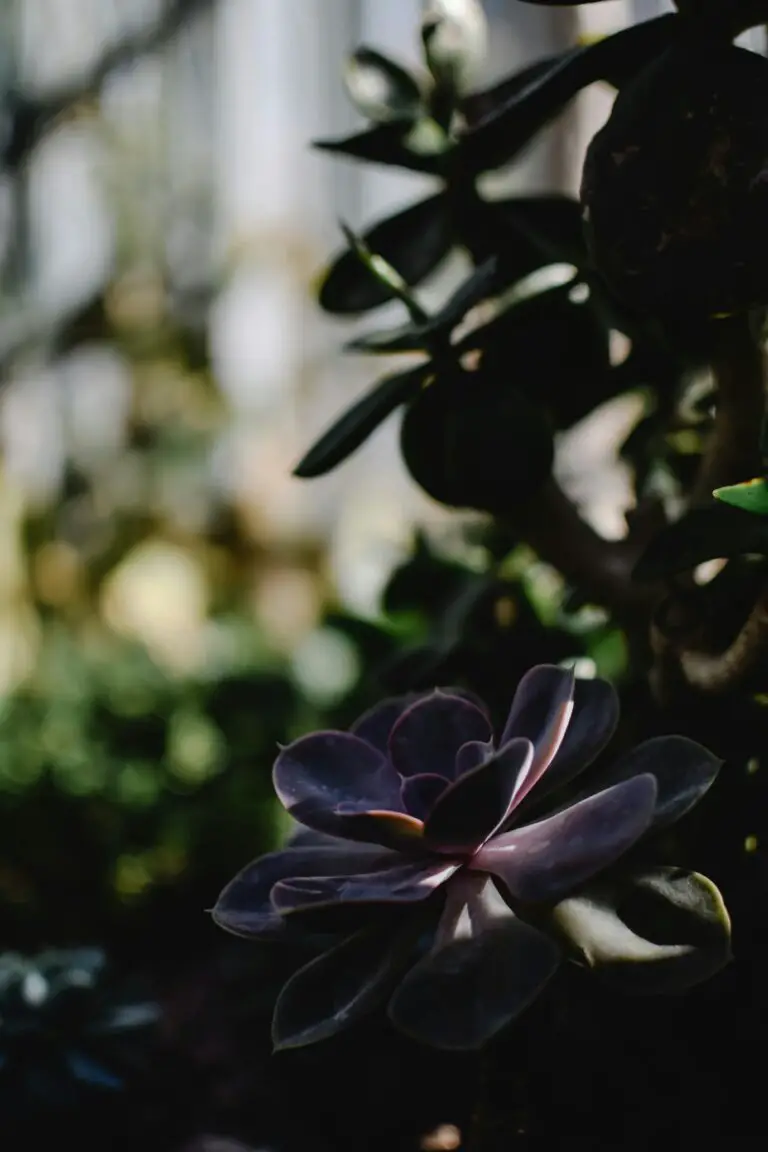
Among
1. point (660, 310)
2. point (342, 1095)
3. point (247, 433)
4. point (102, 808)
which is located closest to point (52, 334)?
point (247, 433)

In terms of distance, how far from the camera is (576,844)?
437 mm

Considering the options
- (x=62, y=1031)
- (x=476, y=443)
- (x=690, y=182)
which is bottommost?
(x=62, y=1031)

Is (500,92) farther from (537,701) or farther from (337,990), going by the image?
(337,990)

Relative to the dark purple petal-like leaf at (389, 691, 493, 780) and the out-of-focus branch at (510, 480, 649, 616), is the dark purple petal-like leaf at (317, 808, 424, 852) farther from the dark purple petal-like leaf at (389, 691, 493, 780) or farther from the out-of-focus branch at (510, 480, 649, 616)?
the out-of-focus branch at (510, 480, 649, 616)

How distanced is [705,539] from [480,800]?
0.16 m

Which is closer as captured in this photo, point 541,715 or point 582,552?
point 541,715

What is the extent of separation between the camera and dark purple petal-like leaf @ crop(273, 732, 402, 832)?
0.50 metres

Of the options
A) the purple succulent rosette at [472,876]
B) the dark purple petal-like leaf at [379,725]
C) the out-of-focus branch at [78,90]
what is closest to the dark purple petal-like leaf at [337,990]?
the purple succulent rosette at [472,876]

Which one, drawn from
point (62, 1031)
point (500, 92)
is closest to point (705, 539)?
point (500, 92)

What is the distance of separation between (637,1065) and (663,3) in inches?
51.0

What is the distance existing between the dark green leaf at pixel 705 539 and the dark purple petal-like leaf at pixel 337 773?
150 millimetres

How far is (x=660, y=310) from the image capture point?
1.68 ft

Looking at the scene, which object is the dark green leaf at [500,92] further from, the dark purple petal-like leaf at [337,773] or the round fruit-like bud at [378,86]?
the dark purple petal-like leaf at [337,773]

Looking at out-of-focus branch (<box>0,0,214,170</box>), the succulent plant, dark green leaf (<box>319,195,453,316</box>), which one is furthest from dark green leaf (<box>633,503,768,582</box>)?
out-of-focus branch (<box>0,0,214,170</box>)
